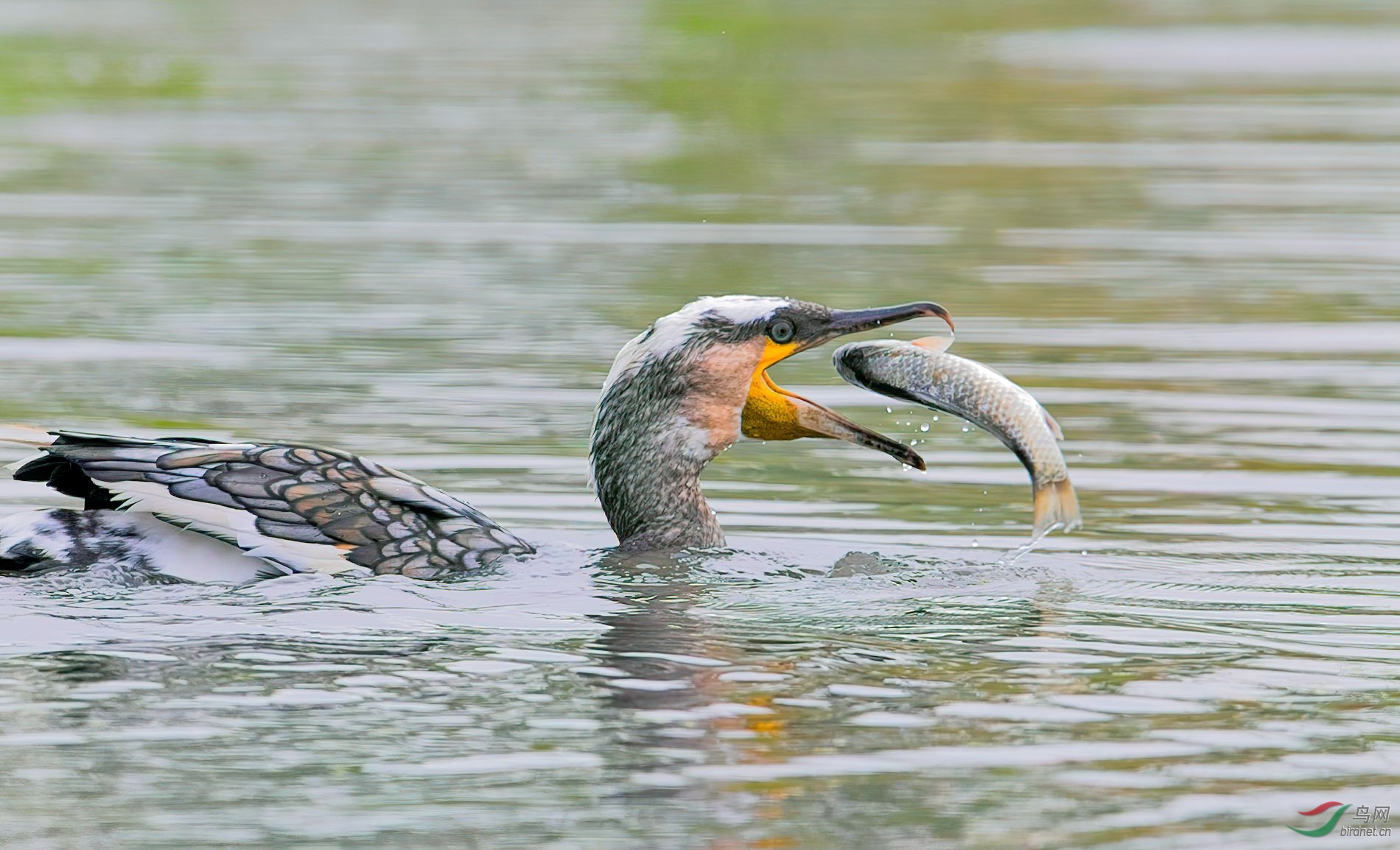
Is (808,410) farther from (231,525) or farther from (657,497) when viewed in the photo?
(231,525)

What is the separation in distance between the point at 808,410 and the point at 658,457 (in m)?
0.54

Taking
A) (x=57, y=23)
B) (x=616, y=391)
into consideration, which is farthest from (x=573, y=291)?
(x=57, y=23)

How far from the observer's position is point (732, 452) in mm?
10352

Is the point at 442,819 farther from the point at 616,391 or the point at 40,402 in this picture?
the point at 40,402

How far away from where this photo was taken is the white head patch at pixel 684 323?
790 centimetres

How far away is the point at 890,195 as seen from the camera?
17.9 metres

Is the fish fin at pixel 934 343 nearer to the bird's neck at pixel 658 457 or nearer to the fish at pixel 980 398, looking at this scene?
the fish at pixel 980 398

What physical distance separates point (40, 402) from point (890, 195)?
876 cm

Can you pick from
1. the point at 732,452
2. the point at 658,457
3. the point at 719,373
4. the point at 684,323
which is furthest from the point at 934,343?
the point at 732,452

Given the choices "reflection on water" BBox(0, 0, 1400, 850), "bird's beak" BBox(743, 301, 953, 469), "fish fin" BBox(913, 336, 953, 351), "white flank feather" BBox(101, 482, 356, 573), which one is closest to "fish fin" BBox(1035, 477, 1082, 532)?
"reflection on water" BBox(0, 0, 1400, 850)

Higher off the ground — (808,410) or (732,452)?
(808,410)

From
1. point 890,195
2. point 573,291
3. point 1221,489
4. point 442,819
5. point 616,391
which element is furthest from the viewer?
point 890,195

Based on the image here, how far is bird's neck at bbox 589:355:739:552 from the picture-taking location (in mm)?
7992

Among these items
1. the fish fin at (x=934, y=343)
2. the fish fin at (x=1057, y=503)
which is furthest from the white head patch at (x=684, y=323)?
the fish fin at (x=1057, y=503)
